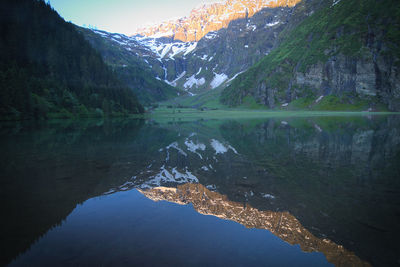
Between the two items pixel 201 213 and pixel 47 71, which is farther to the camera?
pixel 47 71

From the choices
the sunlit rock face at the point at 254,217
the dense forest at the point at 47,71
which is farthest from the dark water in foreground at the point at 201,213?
the dense forest at the point at 47,71

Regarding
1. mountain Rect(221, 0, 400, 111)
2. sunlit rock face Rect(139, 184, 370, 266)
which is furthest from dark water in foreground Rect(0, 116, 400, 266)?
mountain Rect(221, 0, 400, 111)

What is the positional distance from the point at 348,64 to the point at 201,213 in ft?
608

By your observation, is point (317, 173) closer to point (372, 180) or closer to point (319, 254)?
point (372, 180)

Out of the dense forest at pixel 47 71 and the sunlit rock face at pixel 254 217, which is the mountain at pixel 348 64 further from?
the sunlit rock face at pixel 254 217

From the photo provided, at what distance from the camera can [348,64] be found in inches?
6304

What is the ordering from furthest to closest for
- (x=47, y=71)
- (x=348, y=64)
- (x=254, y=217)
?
(x=348, y=64) < (x=47, y=71) < (x=254, y=217)

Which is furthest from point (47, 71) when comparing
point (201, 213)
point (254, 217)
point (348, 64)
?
point (348, 64)

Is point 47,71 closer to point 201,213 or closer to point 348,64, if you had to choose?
point 201,213

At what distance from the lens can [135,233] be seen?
295 inches

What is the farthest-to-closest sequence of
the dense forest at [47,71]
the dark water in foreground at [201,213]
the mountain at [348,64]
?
the mountain at [348,64], the dense forest at [47,71], the dark water in foreground at [201,213]

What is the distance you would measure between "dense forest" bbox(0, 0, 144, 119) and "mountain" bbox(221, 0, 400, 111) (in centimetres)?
12297

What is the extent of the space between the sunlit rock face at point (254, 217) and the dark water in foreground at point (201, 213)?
0.04 meters

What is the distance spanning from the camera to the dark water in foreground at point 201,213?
643 cm
